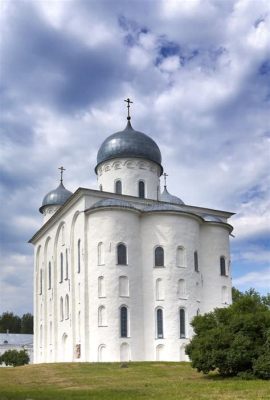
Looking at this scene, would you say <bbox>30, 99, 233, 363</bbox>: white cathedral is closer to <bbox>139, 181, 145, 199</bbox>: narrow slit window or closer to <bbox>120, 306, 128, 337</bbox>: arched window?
<bbox>120, 306, 128, 337</bbox>: arched window

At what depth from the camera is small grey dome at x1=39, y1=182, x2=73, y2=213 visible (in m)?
52.3

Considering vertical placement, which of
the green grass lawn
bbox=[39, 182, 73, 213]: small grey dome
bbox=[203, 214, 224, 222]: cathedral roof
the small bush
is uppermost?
bbox=[39, 182, 73, 213]: small grey dome

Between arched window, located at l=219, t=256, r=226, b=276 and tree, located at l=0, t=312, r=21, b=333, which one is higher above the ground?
arched window, located at l=219, t=256, r=226, b=276

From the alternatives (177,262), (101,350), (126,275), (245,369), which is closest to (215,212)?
(177,262)

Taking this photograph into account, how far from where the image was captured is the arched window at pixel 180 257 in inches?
1431

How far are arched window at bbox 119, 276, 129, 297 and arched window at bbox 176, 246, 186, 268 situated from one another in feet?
12.1

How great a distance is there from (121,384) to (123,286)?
13694 millimetres

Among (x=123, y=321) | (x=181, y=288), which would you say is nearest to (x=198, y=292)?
(x=181, y=288)

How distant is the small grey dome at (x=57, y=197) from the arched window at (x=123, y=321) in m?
19.3

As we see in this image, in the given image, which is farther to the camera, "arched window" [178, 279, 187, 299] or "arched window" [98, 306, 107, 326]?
"arched window" [178, 279, 187, 299]

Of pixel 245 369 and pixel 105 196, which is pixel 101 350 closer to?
pixel 105 196

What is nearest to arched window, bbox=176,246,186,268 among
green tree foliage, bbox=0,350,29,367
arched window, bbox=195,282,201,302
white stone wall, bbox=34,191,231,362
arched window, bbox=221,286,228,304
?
white stone wall, bbox=34,191,231,362

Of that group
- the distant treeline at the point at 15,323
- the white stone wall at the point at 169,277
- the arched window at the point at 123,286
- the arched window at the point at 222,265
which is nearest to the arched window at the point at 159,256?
the white stone wall at the point at 169,277

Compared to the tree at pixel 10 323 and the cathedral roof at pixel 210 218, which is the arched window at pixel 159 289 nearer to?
the cathedral roof at pixel 210 218
